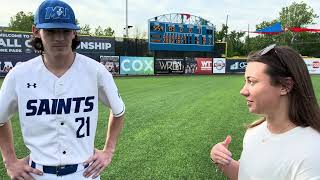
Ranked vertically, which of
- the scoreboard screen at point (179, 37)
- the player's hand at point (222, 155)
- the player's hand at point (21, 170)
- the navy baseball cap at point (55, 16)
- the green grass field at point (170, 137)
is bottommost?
the green grass field at point (170, 137)

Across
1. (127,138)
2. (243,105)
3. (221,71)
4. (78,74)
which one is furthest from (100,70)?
(221,71)

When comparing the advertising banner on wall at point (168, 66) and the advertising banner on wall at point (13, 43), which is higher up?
the advertising banner on wall at point (13, 43)

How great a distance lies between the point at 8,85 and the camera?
2.62m

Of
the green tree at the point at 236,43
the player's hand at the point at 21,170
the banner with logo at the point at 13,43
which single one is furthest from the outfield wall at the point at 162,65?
the player's hand at the point at 21,170

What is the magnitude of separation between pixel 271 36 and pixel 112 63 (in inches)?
1969

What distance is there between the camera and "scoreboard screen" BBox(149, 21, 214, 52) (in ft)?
127

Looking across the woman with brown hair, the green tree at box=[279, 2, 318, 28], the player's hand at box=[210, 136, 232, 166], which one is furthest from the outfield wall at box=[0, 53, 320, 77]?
the green tree at box=[279, 2, 318, 28]

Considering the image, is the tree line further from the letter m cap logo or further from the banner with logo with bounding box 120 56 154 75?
the letter m cap logo

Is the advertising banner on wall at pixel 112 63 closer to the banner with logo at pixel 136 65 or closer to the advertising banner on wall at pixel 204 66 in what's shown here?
the banner with logo at pixel 136 65

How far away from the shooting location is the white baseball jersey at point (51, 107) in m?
2.61

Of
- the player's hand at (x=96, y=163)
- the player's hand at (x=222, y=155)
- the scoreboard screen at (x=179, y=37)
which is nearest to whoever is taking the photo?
the player's hand at (x=222, y=155)

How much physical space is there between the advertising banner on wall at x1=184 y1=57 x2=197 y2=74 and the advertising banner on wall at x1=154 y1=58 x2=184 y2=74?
0.84 m

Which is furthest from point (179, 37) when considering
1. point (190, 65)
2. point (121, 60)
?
point (121, 60)

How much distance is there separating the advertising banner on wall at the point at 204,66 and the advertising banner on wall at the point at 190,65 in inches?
14.3
